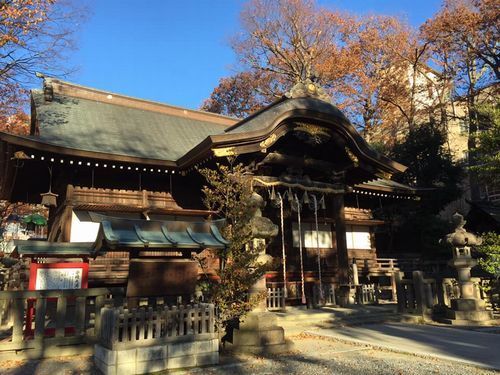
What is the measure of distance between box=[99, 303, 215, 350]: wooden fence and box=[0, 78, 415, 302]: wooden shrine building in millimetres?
1718

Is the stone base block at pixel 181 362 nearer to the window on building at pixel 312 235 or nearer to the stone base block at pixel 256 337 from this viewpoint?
the stone base block at pixel 256 337

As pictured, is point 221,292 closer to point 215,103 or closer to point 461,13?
point 461,13

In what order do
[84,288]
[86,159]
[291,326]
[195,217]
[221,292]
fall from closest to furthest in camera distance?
1. [221,292]
2. [84,288]
3. [291,326]
4. [86,159]
5. [195,217]

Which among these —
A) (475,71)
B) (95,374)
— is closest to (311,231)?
(95,374)

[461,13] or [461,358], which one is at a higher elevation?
[461,13]

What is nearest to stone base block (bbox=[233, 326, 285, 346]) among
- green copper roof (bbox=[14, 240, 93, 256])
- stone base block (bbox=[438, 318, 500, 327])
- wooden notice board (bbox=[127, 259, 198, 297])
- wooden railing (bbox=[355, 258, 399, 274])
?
wooden notice board (bbox=[127, 259, 198, 297])

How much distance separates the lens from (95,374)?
18.6 feet

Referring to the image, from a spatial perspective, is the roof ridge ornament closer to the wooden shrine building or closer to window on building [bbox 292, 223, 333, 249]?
the wooden shrine building

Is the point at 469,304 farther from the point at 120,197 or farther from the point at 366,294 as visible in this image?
the point at 120,197

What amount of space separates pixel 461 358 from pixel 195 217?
27.2 feet

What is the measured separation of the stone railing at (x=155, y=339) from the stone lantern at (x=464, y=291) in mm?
7219

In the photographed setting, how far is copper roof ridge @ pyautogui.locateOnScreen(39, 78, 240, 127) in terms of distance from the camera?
1514 centimetres

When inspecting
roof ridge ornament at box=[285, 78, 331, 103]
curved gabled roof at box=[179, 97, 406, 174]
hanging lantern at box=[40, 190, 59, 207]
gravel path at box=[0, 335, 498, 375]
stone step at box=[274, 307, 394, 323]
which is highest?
roof ridge ornament at box=[285, 78, 331, 103]

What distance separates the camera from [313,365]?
6.03 meters
